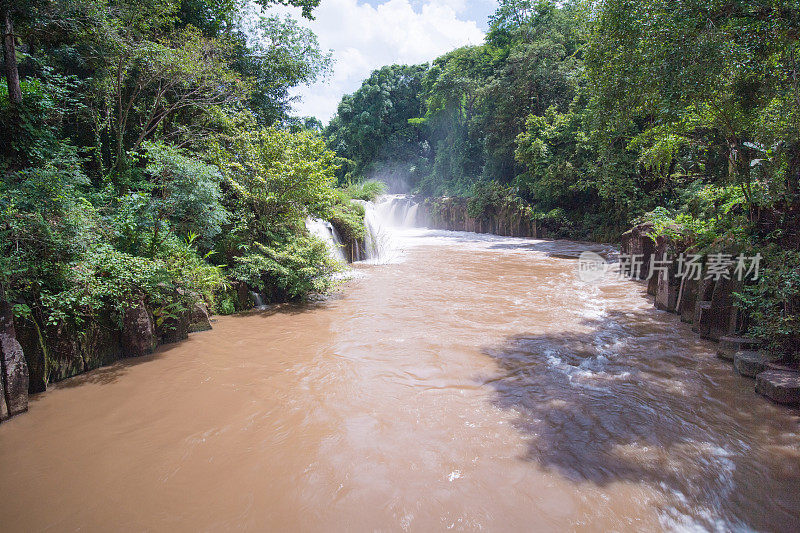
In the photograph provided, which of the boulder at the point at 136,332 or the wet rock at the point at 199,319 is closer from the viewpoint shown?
the boulder at the point at 136,332

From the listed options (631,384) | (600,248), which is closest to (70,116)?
(631,384)

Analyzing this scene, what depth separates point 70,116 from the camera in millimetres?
8273

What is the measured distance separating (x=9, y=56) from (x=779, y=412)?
11416 mm

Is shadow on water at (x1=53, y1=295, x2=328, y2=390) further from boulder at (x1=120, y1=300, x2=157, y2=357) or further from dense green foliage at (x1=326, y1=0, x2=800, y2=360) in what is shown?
dense green foliage at (x1=326, y1=0, x2=800, y2=360)

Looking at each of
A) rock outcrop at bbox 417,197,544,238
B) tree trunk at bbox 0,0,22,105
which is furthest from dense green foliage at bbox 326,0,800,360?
tree trunk at bbox 0,0,22,105

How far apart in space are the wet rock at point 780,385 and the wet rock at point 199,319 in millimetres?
8076

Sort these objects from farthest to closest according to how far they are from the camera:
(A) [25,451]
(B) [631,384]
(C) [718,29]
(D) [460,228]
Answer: (D) [460,228], (C) [718,29], (B) [631,384], (A) [25,451]

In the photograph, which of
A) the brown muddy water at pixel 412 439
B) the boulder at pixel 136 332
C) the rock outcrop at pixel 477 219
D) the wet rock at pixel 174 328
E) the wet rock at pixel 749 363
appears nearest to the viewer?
the brown muddy water at pixel 412 439

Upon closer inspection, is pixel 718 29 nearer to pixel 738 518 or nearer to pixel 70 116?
pixel 738 518

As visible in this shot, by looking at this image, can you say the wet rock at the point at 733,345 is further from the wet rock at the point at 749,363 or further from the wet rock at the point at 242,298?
the wet rock at the point at 242,298

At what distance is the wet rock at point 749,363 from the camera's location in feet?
14.6

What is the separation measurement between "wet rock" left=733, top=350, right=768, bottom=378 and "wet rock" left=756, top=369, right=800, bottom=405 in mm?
236

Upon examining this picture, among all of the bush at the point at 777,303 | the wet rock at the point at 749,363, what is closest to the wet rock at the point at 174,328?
the wet rock at the point at 749,363

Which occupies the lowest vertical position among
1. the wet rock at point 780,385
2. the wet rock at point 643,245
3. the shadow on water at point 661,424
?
the shadow on water at point 661,424
